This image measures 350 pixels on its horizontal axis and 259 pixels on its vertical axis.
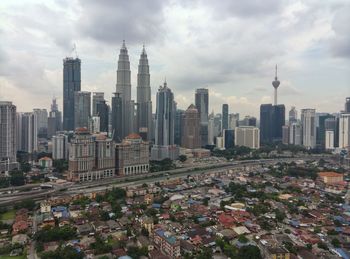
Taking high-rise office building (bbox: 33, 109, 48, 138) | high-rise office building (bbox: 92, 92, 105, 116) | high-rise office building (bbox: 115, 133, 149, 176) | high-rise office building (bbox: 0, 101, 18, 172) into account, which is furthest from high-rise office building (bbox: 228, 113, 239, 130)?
high-rise office building (bbox: 0, 101, 18, 172)

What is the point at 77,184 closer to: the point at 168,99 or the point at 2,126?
the point at 2,126

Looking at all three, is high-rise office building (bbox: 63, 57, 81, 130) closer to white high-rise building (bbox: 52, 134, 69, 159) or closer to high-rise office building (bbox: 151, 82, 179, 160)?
white high-rise building (bbox: 52, 134, 69, 159)

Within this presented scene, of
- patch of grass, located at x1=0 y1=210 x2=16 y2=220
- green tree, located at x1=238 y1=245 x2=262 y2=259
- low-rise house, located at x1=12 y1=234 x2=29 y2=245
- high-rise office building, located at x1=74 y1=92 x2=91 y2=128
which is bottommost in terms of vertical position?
patch of grass, located at x1=0 y1=210 x2=16 y2=220

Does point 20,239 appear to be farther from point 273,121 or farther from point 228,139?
point 273,121

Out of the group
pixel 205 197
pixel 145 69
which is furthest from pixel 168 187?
pixel 145 69

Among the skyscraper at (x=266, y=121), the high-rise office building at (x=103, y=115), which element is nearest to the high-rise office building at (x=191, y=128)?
the high-rise office building at (x=103, y=115)

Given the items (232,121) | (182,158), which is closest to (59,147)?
(182,158)
